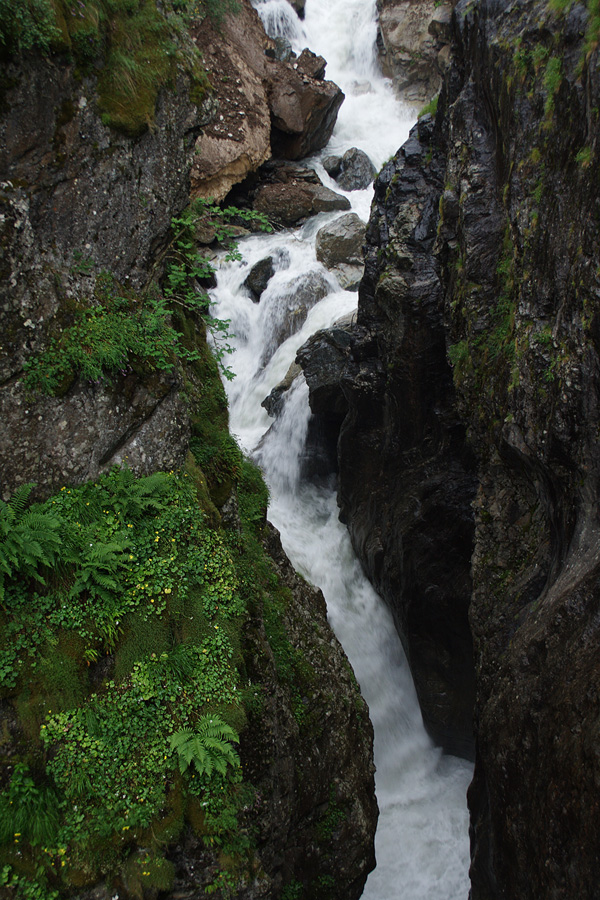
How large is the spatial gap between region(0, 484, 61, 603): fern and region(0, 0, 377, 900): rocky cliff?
3 cm

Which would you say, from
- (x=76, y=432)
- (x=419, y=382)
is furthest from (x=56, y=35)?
(x=419, y=382)

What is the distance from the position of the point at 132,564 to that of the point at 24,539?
40.8 inches

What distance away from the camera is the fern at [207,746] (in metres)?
4.48

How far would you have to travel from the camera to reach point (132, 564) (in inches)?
207

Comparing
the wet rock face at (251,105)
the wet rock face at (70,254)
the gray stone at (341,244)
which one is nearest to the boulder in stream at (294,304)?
the gray stone at (341,244)

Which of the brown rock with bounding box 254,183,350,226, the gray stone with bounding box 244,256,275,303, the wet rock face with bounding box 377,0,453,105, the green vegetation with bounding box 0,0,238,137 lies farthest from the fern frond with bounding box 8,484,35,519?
the wet rock face with bounding box 377,0,453,105

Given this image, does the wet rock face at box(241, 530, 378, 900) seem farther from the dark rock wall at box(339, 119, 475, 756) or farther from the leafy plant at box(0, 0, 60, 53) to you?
the leafy plant at box(0, 0, 60, 53)

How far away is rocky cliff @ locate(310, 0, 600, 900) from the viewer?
5227 millimetres

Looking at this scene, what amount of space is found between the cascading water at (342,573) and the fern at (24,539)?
6878mm

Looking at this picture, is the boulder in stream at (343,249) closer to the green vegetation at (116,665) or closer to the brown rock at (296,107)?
the brown rock at (296,107)

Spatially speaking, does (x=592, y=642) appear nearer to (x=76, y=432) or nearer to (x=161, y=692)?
(x=161, y=692)

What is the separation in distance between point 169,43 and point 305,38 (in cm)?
2735

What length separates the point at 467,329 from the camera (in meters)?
8.01

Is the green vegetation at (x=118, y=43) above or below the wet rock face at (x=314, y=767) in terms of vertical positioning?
Result: above
